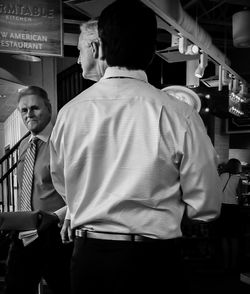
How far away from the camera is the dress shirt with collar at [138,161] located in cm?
127

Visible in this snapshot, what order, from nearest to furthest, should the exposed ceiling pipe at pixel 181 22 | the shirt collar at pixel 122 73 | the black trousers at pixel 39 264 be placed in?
the shirt collar at pixel 122 73
the black trousers at pixel 39 264
the exposed ceiling pipe at pixel 181 22

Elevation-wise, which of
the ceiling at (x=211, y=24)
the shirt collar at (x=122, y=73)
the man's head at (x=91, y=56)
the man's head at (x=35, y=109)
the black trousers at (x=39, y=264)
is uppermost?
the ceiling at (x=211, y=24)

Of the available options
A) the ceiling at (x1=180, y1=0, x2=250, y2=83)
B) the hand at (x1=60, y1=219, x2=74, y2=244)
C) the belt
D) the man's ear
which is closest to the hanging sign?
the ceiling at (x1=180, y1=0, x2=250, y2=83)

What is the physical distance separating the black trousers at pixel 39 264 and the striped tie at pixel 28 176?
227 mm

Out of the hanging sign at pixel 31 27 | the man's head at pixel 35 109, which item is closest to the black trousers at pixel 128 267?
the man's head at pixel 35 109

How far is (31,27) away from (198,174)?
3881 mm

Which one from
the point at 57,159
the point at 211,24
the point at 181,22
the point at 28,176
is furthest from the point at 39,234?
the point at 211,24

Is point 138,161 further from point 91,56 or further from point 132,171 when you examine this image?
point 91,56

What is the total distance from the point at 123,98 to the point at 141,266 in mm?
554

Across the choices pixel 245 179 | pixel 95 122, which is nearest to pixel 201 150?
pixel 95 122

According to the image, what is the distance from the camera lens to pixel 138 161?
1.28 m

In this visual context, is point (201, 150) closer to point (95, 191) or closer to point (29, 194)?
point (95, 191)

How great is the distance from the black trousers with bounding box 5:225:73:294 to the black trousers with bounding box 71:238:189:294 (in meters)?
1.07

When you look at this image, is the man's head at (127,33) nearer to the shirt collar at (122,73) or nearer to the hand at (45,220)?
the shirt collar at (122,73)
